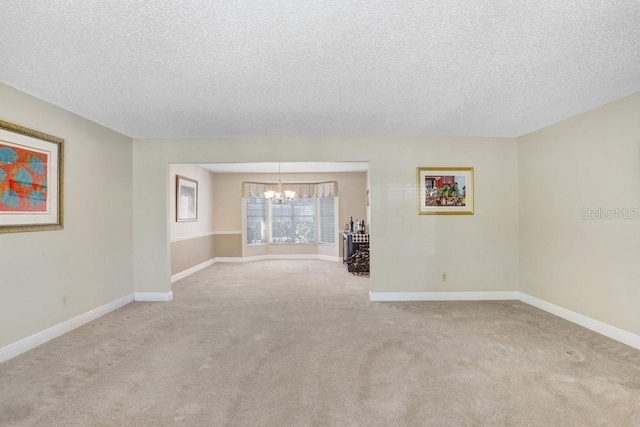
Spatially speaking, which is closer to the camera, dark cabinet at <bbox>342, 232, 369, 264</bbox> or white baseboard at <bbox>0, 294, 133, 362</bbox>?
white baseboard at <bbox>0, 294, 133, 362</bbox>

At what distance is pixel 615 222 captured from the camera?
318 centimetres

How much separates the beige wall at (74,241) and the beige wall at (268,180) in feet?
12.9

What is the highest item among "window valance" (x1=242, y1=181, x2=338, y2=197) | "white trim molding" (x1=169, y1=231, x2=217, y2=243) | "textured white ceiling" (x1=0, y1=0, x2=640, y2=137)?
"textured white ceiling" (x1=0, y1=0, x2=640, y2=137)

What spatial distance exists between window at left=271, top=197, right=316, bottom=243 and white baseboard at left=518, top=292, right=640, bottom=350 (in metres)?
5.75

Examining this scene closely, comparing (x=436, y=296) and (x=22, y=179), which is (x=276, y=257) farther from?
(x=22, y=179)

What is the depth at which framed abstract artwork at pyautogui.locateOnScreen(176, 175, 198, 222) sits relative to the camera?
6129 mm

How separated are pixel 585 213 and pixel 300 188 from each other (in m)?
6.43

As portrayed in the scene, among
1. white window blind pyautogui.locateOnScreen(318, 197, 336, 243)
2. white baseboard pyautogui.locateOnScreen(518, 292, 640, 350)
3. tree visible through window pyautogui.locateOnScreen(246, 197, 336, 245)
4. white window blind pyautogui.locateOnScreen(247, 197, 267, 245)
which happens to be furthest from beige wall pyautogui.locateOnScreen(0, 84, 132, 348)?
white baseboard pyautogui.locateOnScreen(518, 292, 640, 350)

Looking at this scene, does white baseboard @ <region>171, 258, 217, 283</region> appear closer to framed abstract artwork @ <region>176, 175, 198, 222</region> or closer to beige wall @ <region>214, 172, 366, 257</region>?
beige wall @ <region>214, 172, 366, 257</region>

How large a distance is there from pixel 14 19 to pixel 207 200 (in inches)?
247

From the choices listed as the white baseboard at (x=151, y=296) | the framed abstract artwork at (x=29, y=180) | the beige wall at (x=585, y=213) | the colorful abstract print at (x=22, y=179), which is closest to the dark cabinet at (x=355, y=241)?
the beige wall at (x=585, y=213)

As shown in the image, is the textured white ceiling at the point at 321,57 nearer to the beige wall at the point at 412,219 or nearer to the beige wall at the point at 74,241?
the beige wall at the point at 74,241

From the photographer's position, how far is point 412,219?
4.59 m

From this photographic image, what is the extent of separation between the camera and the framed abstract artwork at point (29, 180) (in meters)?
2.75
